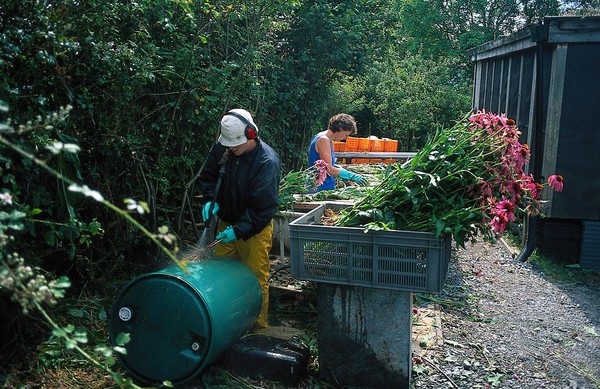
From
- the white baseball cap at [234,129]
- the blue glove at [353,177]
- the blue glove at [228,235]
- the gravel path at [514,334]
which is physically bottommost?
the gravel path at [514,334]

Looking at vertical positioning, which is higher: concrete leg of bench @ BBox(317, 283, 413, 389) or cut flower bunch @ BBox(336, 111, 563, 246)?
cut flower bunch @ BBox(336, 111, 563, 246)

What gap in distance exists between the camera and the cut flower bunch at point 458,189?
11.8ft

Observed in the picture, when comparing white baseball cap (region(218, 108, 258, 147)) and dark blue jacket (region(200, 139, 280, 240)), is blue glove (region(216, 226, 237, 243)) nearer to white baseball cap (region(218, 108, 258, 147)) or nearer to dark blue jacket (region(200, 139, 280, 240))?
dark blue jacket (region(200, 139, 280, 240))

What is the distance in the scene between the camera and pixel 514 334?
5219mm

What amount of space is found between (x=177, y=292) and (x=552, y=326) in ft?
11.9

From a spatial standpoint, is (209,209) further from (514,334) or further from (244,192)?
(514,334)

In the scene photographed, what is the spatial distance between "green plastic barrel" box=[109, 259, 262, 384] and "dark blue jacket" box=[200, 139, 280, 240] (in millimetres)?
612

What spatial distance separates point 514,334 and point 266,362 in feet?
8.20

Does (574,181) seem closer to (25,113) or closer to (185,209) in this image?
(185,209)

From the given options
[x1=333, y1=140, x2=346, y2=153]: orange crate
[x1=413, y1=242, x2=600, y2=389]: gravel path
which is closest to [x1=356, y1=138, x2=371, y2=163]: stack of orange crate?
[x1=333, y1=140, x2=346, y2=153]: orange crate

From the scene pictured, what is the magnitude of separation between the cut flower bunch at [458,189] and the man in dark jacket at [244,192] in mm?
660

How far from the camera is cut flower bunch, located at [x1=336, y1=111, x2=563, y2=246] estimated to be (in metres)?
3.60

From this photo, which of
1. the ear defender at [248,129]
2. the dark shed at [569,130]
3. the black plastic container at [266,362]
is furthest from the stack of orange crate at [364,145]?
the black plastic container at [266,362]

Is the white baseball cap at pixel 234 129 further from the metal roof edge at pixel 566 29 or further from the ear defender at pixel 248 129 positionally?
the metal roof edge at pixel 566 29
